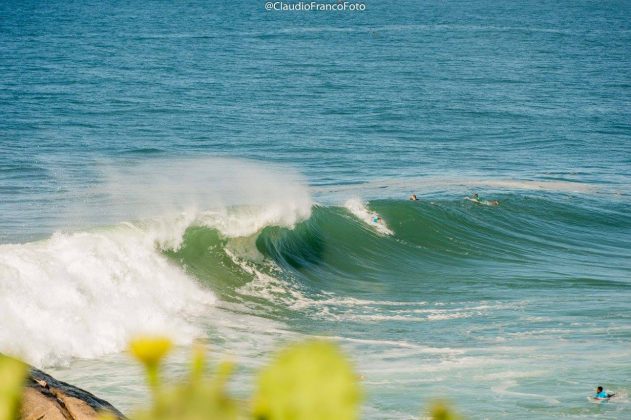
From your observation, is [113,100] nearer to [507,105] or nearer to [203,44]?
[507,105]

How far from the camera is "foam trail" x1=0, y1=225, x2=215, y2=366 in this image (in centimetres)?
1551

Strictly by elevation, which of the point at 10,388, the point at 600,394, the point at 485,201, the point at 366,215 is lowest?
the point at 10,388

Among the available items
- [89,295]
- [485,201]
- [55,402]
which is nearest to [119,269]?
[89,295]

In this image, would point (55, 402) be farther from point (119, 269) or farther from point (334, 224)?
point (334, 224)

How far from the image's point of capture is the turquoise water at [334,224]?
15.3 metres

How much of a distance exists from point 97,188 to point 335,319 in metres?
15.5

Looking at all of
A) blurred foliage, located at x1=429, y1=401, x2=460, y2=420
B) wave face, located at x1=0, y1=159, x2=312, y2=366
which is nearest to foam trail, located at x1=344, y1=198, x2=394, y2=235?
wave face, located at x1=0, y1=159, x2=312, y2=366

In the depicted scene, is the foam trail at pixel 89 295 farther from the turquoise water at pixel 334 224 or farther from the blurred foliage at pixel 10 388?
the blurred foliage at pixel 10 388

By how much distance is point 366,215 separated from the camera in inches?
1172

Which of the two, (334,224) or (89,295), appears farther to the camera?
(334,224)

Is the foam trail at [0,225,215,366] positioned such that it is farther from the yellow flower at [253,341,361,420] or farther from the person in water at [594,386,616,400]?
the yellow flower at [253,341,361,420]

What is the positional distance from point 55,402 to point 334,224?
2241cm

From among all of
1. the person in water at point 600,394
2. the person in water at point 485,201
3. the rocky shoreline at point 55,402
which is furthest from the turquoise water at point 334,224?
the rocky shoreline at point 55,402

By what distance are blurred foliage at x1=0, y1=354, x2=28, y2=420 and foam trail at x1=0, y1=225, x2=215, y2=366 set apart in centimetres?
1350
